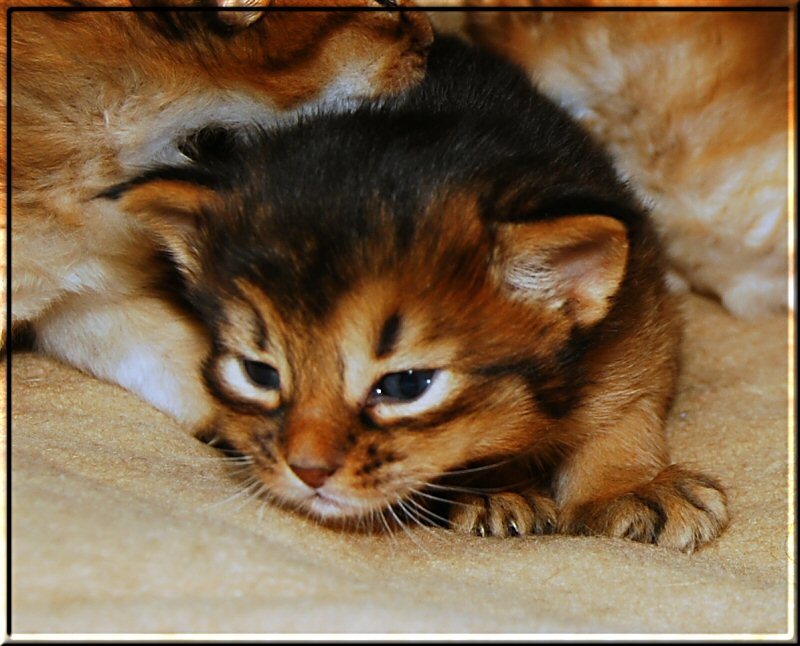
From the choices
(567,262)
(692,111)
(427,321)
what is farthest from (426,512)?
(692,111)

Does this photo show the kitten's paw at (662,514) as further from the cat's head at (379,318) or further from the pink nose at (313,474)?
the pink nose at (313,474)

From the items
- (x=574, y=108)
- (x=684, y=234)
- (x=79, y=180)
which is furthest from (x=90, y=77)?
(x=684, y=234)

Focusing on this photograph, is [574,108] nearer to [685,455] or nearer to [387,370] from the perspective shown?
[685,455]

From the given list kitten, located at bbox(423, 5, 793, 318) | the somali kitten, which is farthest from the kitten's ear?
kitten, located at bbox(423, 5, 793, 318)

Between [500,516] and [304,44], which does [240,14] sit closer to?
[304,44]

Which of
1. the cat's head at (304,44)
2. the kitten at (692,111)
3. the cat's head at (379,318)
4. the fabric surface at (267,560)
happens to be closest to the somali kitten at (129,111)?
the cat's head at (304,44)
